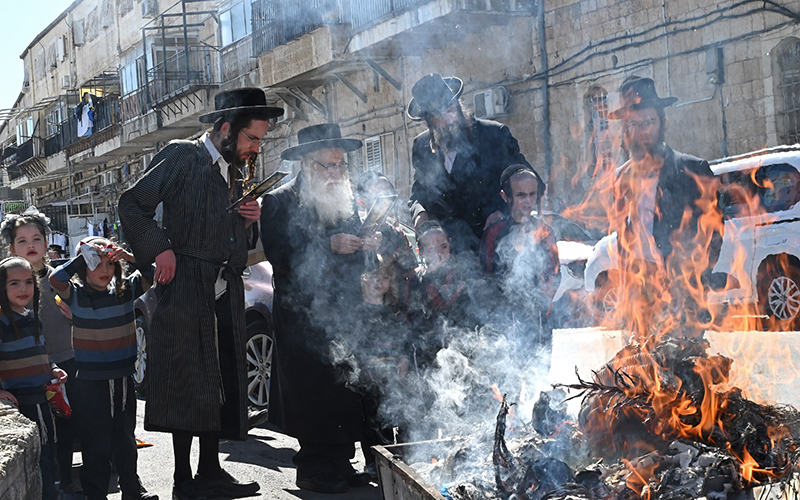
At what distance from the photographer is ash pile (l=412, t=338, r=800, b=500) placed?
3008 millimetres

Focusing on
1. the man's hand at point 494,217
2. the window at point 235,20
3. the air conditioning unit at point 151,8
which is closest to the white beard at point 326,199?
the man's hand at point 494,217

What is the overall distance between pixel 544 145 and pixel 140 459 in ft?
38.9

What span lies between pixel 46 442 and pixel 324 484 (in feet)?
5.16

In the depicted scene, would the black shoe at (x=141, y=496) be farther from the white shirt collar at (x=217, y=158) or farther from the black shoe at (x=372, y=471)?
the white shirt collar at (x=217, y=158)

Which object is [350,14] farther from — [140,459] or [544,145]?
[140,459]

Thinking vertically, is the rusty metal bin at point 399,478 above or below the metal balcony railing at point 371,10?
below

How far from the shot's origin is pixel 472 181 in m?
5.50

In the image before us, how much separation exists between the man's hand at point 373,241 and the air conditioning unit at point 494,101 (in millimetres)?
12341

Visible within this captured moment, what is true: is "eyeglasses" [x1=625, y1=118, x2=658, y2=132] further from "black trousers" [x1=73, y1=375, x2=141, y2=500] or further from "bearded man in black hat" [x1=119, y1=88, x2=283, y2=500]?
"black trousers" [x1=73, y1=375, x2=141, y2=500]

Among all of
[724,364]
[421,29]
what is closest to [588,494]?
[724,364]

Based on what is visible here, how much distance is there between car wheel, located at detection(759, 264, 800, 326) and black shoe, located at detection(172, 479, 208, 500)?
21.7ft

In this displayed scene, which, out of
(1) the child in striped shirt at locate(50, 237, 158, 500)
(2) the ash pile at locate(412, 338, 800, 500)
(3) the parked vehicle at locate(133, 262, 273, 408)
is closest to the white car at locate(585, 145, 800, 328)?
(3) the parked vehicle at locate(133, 262, 273, 408)

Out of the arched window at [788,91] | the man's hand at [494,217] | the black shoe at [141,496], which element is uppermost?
the arched window at [788,91]

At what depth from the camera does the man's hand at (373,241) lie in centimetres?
520
